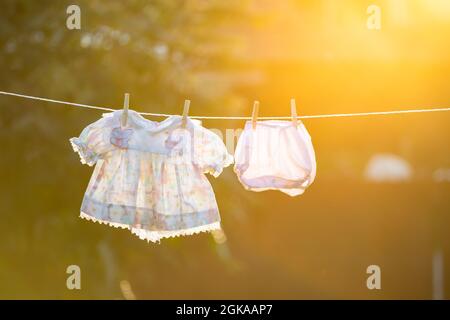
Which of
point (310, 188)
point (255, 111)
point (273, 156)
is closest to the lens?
point (255, 111)

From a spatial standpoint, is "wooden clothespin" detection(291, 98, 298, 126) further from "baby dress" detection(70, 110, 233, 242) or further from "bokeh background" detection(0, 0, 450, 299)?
"bokeh background" detection(0, 0, 450, 299)

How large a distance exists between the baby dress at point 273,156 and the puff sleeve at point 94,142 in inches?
27.1

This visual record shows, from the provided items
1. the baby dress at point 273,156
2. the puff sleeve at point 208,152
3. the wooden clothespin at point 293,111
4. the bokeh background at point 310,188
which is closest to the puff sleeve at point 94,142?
the puff sleeve at point 208,152

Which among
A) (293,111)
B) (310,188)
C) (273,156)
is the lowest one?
(310,188)

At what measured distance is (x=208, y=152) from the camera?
4.20m

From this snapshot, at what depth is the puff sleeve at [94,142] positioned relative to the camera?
418 centimetres

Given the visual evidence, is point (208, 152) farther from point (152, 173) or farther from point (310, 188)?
point (310, 188)

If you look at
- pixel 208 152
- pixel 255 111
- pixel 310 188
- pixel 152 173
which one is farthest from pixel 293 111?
pixel 310 188

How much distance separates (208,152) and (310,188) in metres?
6.49

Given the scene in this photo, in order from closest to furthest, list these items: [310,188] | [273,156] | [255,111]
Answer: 1. [255,111]
2. [273,156]
3. [310,188]

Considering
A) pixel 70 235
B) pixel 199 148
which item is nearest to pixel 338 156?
pixel 70 235

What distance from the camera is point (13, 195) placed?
8.14 meters

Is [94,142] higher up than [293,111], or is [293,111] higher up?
[293,111]

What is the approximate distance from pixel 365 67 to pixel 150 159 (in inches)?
270
